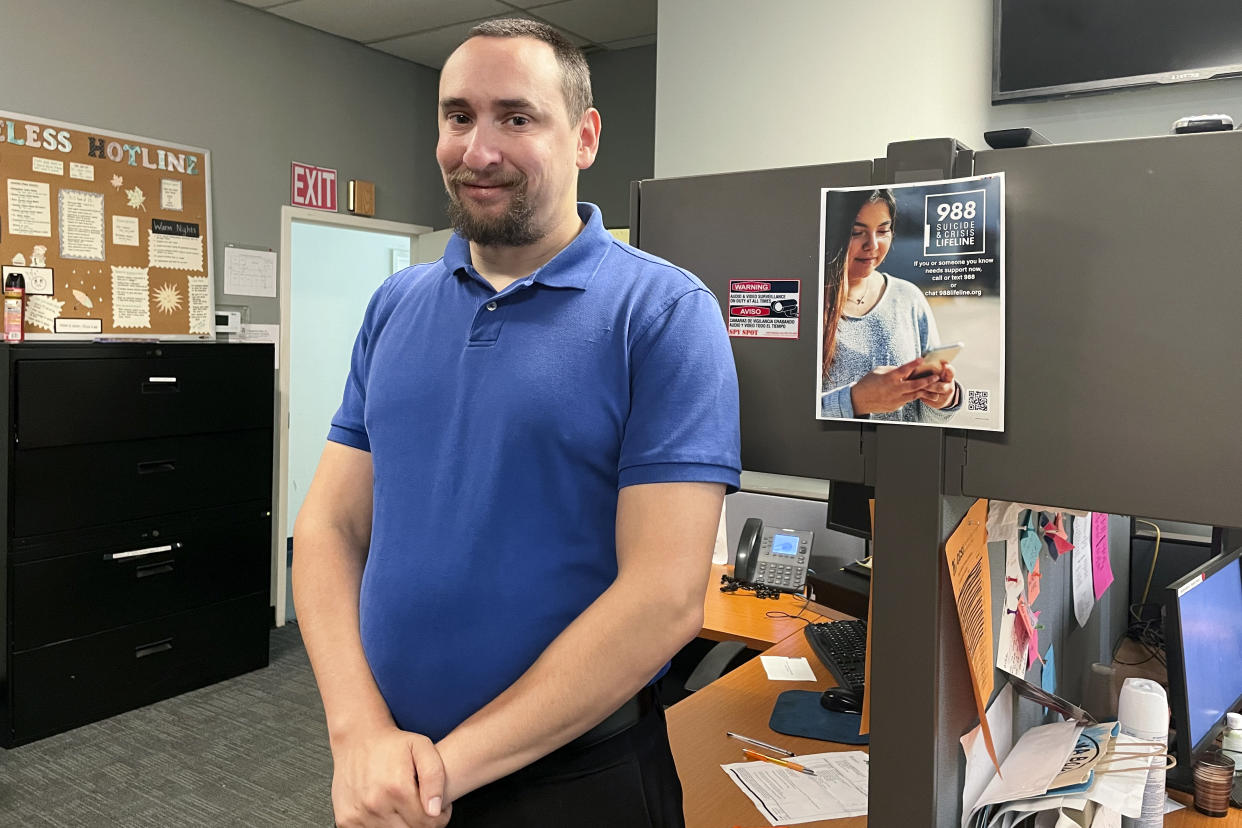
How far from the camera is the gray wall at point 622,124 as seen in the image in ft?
16.2

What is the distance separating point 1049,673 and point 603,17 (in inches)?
157

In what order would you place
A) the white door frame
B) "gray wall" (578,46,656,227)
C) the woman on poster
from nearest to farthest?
1. the woman on poster
2. the white door frame
3. "gray wall" (578,46,656,227)

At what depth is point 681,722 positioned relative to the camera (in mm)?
1722

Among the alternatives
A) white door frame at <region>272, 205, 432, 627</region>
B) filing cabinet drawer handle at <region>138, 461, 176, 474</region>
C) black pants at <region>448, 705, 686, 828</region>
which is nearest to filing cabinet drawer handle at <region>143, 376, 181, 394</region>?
filing cabinet drawer handle at <region>138, 461, 176, 474</region>

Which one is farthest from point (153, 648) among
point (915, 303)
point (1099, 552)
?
point (915, 303)

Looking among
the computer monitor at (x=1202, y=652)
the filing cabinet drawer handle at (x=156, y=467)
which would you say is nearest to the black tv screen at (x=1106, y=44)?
the computer monitor at (x=1202, y=652)

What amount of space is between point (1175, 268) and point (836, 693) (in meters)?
1.28

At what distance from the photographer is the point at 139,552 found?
3.48 metres

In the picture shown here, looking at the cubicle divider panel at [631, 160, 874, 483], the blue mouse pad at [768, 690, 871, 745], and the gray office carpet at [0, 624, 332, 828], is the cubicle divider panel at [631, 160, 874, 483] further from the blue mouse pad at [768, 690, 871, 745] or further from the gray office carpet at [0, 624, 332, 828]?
the gray office carpet at [0, 624, 332, 828]

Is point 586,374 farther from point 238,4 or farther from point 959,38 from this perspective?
point 238,4

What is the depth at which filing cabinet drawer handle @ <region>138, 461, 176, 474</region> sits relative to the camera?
3.49 metres

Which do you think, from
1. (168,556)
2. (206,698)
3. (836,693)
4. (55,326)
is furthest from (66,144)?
(836,693)

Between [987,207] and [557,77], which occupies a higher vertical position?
[557,77]

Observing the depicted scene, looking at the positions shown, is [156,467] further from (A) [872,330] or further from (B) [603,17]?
(A) [872,330]
